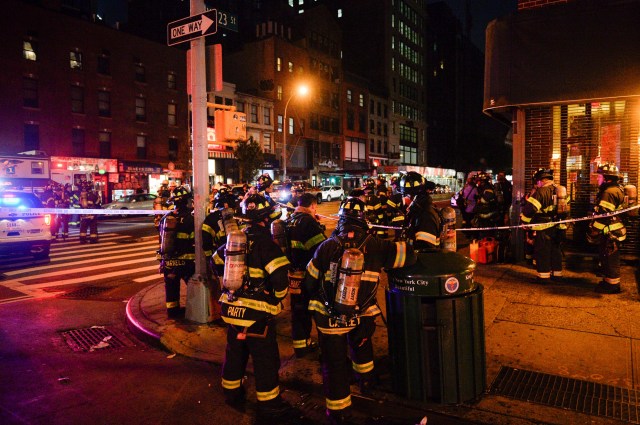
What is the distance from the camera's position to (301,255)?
5.71 meters

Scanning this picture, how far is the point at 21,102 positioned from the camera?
1168 inches

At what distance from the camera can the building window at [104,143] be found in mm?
33938

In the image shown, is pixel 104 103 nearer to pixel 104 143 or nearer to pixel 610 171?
pixel 104 143

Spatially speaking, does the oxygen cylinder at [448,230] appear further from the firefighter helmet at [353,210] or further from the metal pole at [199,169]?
the metal pole at [199,169]

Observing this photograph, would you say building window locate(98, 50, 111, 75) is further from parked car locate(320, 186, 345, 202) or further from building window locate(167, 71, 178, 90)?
parked car locate(320, 186, 345, 202)

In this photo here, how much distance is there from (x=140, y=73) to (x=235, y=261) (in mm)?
36859

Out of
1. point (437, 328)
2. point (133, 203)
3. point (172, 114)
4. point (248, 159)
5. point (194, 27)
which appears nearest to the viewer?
point (437, 328)

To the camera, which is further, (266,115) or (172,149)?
(266,115)

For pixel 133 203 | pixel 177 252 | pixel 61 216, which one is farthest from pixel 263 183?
pixel 133 203

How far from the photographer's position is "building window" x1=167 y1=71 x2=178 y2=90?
126ft

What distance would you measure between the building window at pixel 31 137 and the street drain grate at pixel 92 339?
93.4 ft

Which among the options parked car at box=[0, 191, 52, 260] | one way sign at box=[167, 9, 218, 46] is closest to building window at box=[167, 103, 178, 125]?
parked car at box=[0, 191, 52, 260]

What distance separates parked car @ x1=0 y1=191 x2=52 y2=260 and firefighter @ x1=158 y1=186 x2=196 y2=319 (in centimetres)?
638

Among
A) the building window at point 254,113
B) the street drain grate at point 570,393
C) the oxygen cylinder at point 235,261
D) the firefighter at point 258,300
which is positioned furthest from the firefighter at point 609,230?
the building window at point 254,113
